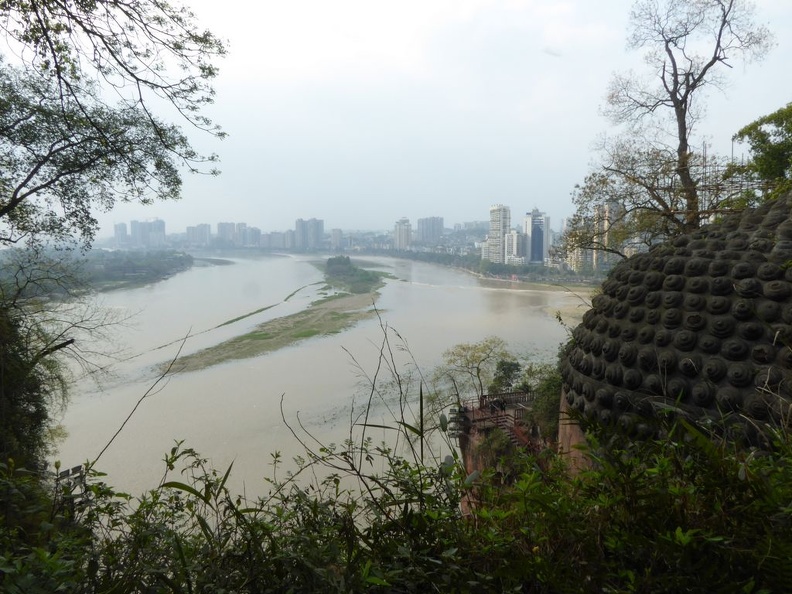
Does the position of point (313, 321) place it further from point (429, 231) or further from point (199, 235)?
point (429, 231)

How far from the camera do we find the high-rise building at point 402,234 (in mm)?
11109

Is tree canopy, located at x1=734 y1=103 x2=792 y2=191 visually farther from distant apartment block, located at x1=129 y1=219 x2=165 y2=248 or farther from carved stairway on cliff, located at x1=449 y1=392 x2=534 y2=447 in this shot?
distant apartment block, located at x1=129 y1=219 x2=165 y2=248

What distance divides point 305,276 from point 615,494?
10707 mm

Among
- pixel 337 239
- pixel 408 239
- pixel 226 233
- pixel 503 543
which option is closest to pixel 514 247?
pixel 408 239

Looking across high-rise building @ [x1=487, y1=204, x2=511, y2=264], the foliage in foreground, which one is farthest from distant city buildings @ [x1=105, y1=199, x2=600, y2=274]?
the foliage in foreground

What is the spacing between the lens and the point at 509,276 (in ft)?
29.0

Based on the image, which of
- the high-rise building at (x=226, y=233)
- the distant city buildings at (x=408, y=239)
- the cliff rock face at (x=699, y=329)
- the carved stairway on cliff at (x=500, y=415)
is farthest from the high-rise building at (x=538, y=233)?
the high-rise building at (x=226, y=233)

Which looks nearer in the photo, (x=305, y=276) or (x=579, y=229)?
(x=579, y=229)

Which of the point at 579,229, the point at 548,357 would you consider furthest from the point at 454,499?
the point at 548,357

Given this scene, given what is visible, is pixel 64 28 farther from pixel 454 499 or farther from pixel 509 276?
pixel 509 276

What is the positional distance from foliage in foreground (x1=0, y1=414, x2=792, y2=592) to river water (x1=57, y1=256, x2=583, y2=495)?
222cm

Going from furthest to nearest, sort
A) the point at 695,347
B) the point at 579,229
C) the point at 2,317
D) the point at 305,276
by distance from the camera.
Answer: the point at 305,276 → the point at 579,229 → the point at 2,317 → the point at 695,347

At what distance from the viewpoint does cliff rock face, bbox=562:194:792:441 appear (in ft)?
7.04

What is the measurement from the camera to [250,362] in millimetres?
6863
